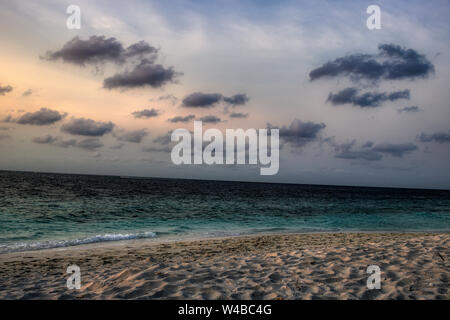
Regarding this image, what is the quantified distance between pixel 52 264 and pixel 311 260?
8546mm

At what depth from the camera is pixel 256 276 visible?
6.62m

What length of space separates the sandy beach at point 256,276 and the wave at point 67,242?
7.07 ft

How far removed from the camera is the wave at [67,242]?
39.8 ft

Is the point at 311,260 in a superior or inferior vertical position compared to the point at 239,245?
superior

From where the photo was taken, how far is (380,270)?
6957 mm

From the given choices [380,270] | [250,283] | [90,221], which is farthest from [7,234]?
[380,270]
